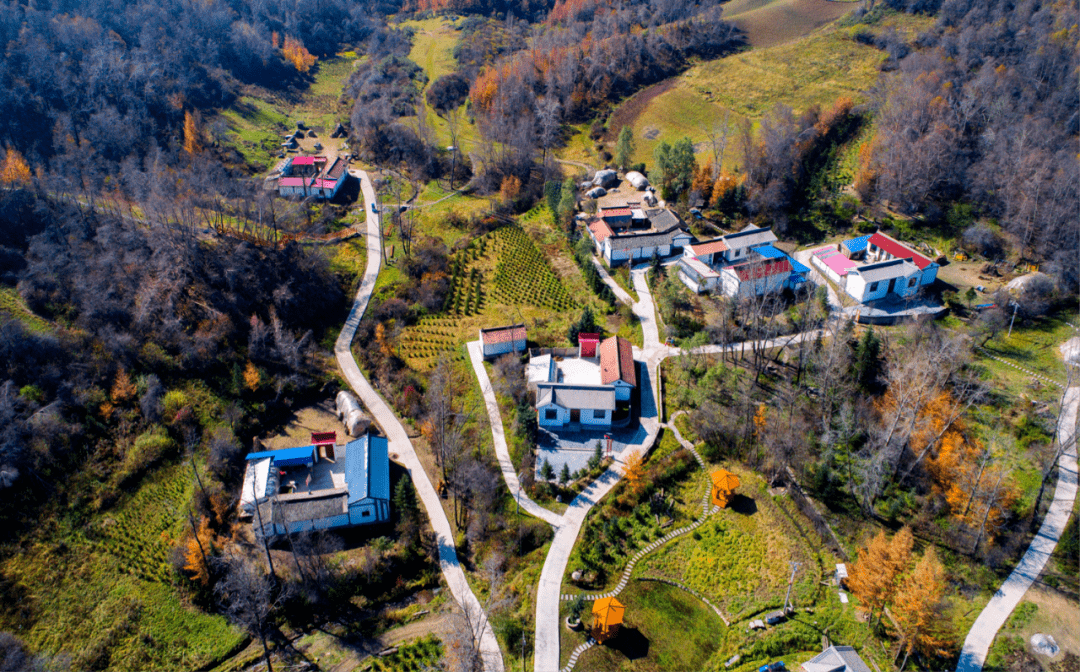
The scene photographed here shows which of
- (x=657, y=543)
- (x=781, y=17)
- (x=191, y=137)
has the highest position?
(x=781, y=17)

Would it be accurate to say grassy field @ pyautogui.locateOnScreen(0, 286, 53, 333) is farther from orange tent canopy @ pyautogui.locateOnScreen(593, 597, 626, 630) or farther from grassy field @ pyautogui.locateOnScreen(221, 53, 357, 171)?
orange tent canopy @ pyautogui.locateOnScreen(593, 597, 626, 630)

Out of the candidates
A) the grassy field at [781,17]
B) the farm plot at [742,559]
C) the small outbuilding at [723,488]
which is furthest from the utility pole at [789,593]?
the grassy field at [781,17]

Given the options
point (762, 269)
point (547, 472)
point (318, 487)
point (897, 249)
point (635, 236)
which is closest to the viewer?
point (547, 472)

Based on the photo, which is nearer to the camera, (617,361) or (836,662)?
(836,662)

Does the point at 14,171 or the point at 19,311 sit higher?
the point at 14,171

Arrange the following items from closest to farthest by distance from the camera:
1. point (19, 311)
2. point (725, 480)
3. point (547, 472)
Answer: point (725, 480) → point (547, 472) → point (19, 311)

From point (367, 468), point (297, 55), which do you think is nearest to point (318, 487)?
point (367, 468)

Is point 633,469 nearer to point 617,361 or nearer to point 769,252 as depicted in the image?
point 617,361

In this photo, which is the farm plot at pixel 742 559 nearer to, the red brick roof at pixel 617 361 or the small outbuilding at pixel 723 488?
the small outbuilding at pixel 723 488
